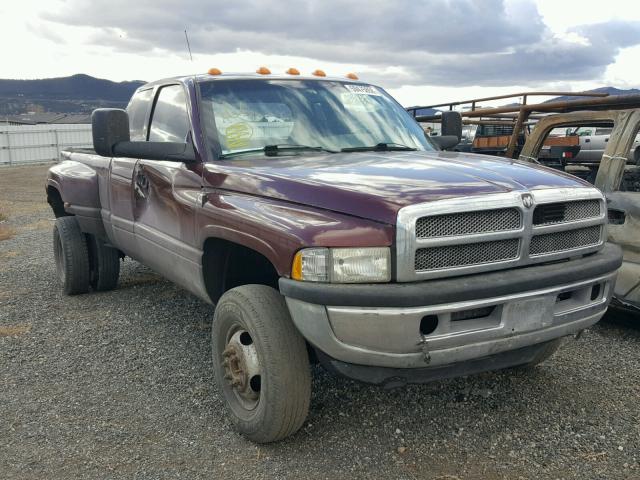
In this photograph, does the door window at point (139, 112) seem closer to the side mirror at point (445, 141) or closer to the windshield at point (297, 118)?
the windshield at point (297, 118)

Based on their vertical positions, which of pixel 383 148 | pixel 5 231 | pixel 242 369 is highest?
pixel 383 148

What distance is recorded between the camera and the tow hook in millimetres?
2590

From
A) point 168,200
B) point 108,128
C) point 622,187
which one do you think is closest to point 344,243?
point 168,200

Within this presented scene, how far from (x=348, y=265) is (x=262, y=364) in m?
0.68

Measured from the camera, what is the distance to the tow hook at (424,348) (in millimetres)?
2590

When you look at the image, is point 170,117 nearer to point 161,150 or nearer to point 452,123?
point 161,150

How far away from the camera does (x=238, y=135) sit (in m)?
3.75

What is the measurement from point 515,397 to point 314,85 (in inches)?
94.5

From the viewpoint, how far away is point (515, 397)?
3.66 m

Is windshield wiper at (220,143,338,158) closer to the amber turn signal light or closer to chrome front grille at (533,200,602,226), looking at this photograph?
the amber turn signal light

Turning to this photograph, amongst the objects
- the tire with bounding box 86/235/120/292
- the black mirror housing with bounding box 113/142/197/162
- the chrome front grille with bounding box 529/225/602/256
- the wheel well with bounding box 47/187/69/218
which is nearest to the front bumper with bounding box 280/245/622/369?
the chrome front grille with bounding box 529/225/602/256

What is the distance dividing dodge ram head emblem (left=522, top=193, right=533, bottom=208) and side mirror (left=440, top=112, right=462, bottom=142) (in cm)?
226

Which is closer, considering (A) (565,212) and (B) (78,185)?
(A) (565,212)

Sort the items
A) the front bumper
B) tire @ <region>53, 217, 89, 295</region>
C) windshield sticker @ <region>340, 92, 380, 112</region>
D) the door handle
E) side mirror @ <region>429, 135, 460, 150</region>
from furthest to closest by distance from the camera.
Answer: tire @ <region>53, 217, 89, 295</region> → side mirror @ <region>429, 135, 460, 150</region> → the door handle → windshield sticker @ <region>340, 92, 380, 112</region> → the front bumper
